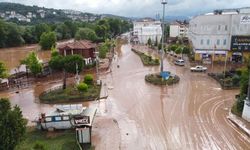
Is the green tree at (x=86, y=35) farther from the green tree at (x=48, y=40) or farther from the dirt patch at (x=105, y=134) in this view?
the dirt patch at (x=105, y=134)

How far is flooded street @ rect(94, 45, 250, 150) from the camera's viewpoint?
697 inches

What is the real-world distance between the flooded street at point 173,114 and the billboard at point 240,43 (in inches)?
422

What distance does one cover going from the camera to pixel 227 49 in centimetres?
4409

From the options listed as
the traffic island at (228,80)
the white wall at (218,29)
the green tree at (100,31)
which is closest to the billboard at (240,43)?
the white wall at (218,29)

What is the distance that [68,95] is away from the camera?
2719 cm

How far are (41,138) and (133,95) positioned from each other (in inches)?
472

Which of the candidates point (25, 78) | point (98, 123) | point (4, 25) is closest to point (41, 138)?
point (98, 123)

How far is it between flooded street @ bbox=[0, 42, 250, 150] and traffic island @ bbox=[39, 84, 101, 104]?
993 mm

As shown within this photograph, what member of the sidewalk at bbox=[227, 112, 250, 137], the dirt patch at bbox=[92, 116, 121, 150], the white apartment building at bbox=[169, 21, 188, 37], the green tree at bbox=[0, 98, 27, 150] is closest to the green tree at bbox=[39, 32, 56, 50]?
the white apartment building at bbox=[169, 21, 188, 37]

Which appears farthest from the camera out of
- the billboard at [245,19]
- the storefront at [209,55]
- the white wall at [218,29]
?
the storefront at [209,55]

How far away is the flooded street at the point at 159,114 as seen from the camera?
17.7 metres

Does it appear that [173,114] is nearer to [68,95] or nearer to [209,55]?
[68,95]

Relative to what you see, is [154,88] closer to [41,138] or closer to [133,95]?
[133,95]

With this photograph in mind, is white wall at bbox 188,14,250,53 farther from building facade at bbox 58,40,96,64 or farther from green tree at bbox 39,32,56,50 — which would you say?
green tree at bbox 39,32,56,50
